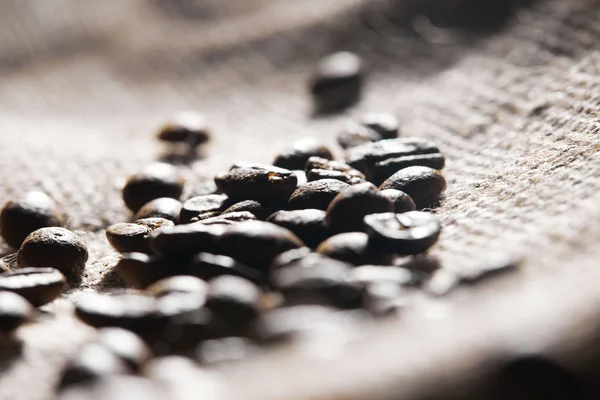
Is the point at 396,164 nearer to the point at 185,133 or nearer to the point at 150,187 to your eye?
the point at 150,187

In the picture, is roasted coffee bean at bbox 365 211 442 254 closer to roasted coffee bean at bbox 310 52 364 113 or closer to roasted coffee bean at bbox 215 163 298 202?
roasted coffee bean at bbox 215 163 298 202

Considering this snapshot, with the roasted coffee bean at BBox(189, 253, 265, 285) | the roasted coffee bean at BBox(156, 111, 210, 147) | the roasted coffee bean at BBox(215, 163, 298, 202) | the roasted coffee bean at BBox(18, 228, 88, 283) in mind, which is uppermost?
the roasted coffee bean at BBox(156, 111, 210, 147)

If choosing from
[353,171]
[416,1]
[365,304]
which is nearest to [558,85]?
[353,171]

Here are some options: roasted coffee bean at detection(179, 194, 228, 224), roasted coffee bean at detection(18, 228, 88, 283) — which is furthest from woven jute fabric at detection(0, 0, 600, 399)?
roasted coffee bean at detection(179, 194, 228, 224)

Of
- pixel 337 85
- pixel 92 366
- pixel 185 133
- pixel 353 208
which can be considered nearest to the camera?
pixel 92 366

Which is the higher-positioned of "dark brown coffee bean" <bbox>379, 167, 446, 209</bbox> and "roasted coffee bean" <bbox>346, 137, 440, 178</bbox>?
"roasted coffee bean" <bbox>346, 137, 440, 178</bbox>

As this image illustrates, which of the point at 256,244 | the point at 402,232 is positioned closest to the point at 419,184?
the point at 402,232

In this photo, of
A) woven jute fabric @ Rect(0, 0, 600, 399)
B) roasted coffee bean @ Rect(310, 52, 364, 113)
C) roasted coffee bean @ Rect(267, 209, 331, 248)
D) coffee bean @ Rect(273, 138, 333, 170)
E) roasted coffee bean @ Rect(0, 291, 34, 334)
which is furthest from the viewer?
roasted coffee bean @ Rect(310, 52, 364, 113)
